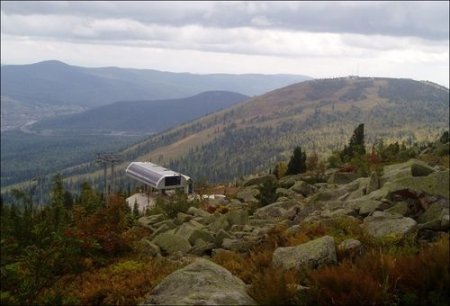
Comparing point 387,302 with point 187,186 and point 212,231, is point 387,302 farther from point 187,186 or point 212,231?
point 187,186

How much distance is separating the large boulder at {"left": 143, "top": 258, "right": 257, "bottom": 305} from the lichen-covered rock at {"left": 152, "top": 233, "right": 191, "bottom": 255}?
9013 mm

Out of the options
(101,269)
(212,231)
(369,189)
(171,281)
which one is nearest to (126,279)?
(101,269)

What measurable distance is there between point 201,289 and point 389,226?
841 cm

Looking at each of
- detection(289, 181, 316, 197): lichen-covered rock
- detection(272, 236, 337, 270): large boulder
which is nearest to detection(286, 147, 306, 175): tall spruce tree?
detection(289, 181, 316, 197): lichen-covered rock

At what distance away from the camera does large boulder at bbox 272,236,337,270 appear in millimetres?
11211

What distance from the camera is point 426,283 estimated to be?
9.16 m

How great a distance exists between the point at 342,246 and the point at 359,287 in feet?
12.7

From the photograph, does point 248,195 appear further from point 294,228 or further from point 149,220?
point 294,228

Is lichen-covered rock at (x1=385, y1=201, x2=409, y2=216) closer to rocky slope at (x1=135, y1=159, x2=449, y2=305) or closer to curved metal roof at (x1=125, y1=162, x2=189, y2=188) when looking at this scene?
rocky slope at (x1=135, y1=159, x2=449, y2=305)

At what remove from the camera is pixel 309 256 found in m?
11.4

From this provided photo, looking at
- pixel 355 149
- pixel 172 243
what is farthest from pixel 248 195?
pixel 172 243

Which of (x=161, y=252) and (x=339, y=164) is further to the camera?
(x=339, y=164)

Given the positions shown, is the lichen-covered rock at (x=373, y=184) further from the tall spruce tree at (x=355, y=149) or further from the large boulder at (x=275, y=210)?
the tall spruce tree at (x=355, y=149)

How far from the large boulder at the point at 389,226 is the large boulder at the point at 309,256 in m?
3.54
